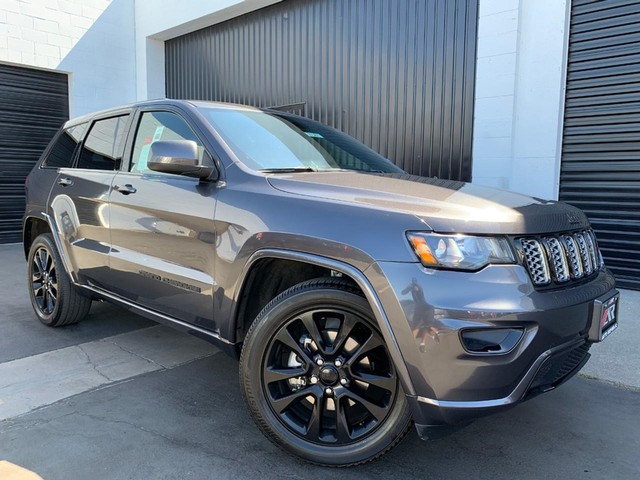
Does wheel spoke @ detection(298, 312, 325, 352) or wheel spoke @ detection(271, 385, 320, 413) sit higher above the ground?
wheel spoke @ detection(298, 312, 325, 352)

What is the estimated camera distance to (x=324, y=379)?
7.62ft

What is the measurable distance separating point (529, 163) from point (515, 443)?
4.05 m

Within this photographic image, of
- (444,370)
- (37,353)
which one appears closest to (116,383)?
(37,353)

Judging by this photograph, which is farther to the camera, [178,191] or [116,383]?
[116,383]

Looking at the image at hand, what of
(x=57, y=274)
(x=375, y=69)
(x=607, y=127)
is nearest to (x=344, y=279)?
(x=57, y=274)

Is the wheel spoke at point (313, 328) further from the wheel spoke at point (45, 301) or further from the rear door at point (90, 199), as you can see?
the wheel spoke at point (45, 301)

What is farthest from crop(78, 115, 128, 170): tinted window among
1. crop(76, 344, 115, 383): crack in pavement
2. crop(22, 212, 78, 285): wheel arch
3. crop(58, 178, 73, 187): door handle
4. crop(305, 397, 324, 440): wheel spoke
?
crop(305, 397, 324, 440): wheel spoke

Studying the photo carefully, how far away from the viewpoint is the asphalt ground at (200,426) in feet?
7.79

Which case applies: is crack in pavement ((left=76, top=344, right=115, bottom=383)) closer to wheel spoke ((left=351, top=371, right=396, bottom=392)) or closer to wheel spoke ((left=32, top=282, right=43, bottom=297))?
wheel spoke ((left=32, top=282, right=43, bottom=297))

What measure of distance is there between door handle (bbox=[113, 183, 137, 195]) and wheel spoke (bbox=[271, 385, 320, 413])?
67.5 inches

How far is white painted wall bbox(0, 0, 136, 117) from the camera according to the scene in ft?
31.0

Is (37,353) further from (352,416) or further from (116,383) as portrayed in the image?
(352,416)

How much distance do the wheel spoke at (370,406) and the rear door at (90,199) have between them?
2.12 m

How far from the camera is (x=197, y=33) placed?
10180mm
